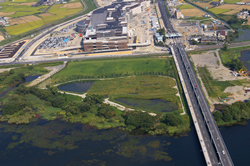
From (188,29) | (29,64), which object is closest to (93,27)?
(29,64)

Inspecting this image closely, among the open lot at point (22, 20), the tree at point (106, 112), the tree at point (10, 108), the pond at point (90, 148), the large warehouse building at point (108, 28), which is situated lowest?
the pond at point (90, 148)

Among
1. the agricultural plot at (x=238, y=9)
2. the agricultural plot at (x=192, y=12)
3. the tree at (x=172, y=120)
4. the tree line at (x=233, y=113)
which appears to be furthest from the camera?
the agricultural plot at (x=192, y=12)

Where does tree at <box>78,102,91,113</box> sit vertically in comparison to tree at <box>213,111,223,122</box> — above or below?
above

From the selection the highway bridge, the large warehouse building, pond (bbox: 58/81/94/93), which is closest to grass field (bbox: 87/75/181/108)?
pond (bbox: 58/81/94/93)

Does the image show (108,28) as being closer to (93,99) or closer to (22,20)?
(93,99)

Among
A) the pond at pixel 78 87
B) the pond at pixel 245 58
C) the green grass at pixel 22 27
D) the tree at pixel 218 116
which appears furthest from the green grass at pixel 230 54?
the green grass at pixel 22 27

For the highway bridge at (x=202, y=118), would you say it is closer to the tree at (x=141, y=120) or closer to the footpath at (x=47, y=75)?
the tree at (x=141, y=120)

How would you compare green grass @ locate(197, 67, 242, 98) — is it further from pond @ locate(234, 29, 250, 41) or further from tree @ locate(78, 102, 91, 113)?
pond @ locate(234, 29, 250, 41)
